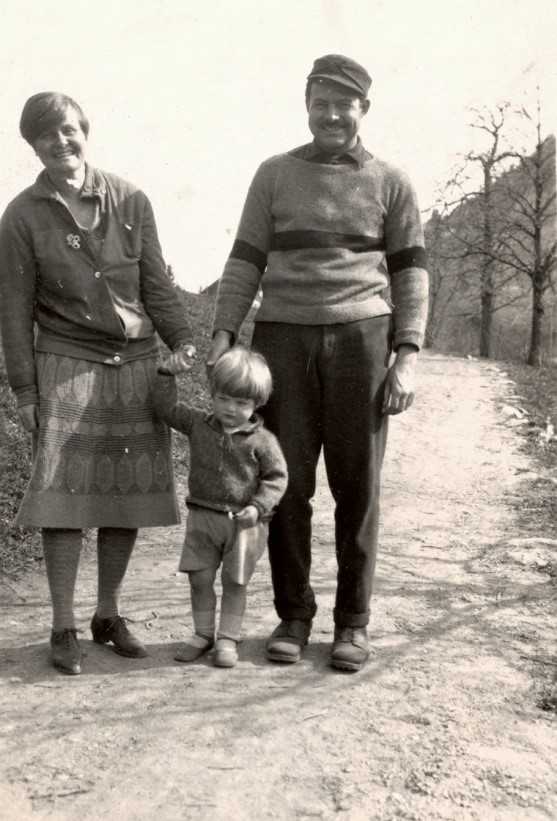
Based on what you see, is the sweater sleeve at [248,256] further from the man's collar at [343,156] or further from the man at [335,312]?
the man's collar at [343,156]

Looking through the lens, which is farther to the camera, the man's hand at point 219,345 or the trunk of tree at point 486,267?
the trunk of tree at point 486,267

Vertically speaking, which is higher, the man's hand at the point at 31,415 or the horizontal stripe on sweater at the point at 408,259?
the horizontal stripe on sweater at the point at 408,259

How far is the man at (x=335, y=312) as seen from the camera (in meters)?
3.30

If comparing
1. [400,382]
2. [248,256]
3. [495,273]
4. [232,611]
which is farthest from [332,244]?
[495,273]

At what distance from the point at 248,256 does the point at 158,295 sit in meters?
0.38

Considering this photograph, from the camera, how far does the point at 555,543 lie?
5289mm

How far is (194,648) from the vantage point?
345 centimetres

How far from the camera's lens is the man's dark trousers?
3.34 meters

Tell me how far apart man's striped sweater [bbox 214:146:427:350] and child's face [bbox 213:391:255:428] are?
342 mm

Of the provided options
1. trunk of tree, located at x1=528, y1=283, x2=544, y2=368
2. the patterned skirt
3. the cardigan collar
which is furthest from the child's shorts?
trunk of tree, located at x1=528, y1=283, x2=544, y2=368

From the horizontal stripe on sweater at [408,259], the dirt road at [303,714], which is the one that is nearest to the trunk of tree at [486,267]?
the dirt road at [303,714]

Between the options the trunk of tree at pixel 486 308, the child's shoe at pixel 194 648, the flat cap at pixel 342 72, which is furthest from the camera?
the trunk of tree at pixel 486 308

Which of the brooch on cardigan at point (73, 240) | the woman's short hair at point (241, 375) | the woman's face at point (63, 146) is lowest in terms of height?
the woman's short hair at point (241, 375)

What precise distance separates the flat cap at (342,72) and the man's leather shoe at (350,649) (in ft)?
6.49
